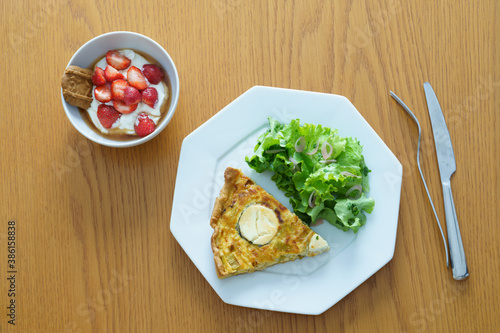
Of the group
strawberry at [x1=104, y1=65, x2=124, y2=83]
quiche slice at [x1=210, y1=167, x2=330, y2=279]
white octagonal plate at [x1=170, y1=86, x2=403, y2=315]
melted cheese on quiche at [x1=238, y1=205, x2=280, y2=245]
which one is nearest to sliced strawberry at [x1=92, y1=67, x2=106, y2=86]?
strawberry at [x1=104, y1=65, x2=124, y2=83]

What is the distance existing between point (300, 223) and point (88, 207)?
1509 millimetres

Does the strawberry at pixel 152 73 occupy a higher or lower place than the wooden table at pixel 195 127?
higher

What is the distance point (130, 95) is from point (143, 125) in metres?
0.20

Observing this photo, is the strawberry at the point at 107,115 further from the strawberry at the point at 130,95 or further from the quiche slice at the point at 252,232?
the quiche slice at the point at 252,232

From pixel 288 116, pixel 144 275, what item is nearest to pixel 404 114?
pixel 288 116

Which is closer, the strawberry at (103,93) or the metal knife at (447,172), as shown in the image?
the strawberry at (103,93)

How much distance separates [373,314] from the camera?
9.18 ft

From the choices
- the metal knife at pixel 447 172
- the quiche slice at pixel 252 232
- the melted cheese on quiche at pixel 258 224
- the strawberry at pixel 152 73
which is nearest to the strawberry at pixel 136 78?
the strawberry at pixel 152 73

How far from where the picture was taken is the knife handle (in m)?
2.77

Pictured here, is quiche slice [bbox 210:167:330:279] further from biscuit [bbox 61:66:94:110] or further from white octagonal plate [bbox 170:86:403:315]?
biscuit [bbox 61:66:94:110]

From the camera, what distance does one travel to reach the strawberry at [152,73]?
263 cm

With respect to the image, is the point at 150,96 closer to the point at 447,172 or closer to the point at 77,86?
the point at 77,86

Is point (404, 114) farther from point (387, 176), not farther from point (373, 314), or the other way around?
point (373, 314)

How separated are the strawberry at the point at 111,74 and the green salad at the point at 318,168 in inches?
38.9
